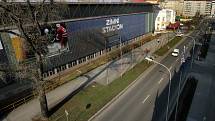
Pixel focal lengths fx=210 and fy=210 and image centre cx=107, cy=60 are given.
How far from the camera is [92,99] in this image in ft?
101

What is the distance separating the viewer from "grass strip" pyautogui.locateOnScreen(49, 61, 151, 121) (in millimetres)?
26703

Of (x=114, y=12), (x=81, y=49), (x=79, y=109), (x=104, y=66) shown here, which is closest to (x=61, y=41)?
(x=81, y=49)

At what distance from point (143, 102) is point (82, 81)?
12486 millimetres

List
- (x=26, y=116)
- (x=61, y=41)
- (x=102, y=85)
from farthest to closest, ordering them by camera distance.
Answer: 1. (x=61, y=41)
2. (x=102, y=85)
3. (x=26, y=116)

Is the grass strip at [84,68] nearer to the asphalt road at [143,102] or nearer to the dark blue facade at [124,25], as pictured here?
the dark blue facade at [124,25]

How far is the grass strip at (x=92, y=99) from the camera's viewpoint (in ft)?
87.6

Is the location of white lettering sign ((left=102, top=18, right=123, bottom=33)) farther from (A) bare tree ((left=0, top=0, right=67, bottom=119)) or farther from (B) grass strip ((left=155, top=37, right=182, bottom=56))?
(A) bare tree ((left=0, top=0, right=67, bottom=119))

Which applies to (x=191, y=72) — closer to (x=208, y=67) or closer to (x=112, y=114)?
(x=208, y=67)

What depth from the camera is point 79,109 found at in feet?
92.1

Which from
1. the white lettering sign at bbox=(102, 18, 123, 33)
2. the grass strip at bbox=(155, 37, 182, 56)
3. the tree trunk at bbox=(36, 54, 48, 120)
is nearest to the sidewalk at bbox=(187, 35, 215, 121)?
the grass strip at bbox=(155, 37, 182, 56)

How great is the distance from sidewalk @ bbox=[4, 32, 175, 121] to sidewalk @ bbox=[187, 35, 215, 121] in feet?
45.0

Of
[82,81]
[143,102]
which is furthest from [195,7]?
[143,102]

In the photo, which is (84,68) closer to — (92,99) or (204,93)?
A: (92,99)

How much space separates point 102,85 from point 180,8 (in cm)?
17903
